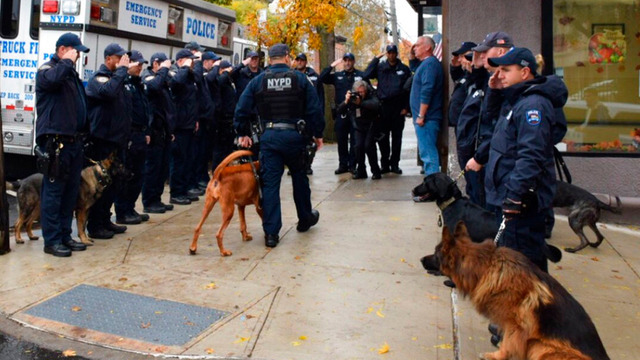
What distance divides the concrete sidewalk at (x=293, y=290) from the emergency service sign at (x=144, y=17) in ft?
12.6

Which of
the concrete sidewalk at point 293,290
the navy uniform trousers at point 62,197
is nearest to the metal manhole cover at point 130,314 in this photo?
the concrete sidewalk at point 293,290

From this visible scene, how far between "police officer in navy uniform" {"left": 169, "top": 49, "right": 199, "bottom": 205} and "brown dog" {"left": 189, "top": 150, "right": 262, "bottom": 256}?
2.69 m

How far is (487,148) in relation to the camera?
5.27 metres

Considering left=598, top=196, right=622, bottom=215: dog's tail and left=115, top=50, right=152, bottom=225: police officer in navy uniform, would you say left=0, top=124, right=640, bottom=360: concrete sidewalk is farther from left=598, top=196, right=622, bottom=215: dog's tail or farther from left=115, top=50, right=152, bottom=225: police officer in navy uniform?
left=598, top=196, right=622, bottom=215: dog's tail

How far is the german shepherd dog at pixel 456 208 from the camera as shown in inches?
223

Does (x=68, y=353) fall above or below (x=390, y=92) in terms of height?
below

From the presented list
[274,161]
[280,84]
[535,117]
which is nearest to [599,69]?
[280,84]

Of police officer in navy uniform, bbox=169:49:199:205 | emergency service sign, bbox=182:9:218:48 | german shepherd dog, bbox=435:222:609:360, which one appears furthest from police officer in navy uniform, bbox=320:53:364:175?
german shepherd dog, bbox=435:222:609:360

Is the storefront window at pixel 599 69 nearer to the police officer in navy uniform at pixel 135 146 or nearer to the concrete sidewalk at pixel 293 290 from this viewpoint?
the concrete sidewalk at pixel 293 290

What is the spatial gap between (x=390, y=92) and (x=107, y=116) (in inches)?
196

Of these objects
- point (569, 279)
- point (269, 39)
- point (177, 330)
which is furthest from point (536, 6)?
point (269, 39)

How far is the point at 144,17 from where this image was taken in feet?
36.9

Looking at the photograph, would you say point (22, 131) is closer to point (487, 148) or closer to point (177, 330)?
point (177, 330)

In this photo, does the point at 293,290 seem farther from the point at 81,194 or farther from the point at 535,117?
the point at 81,194
